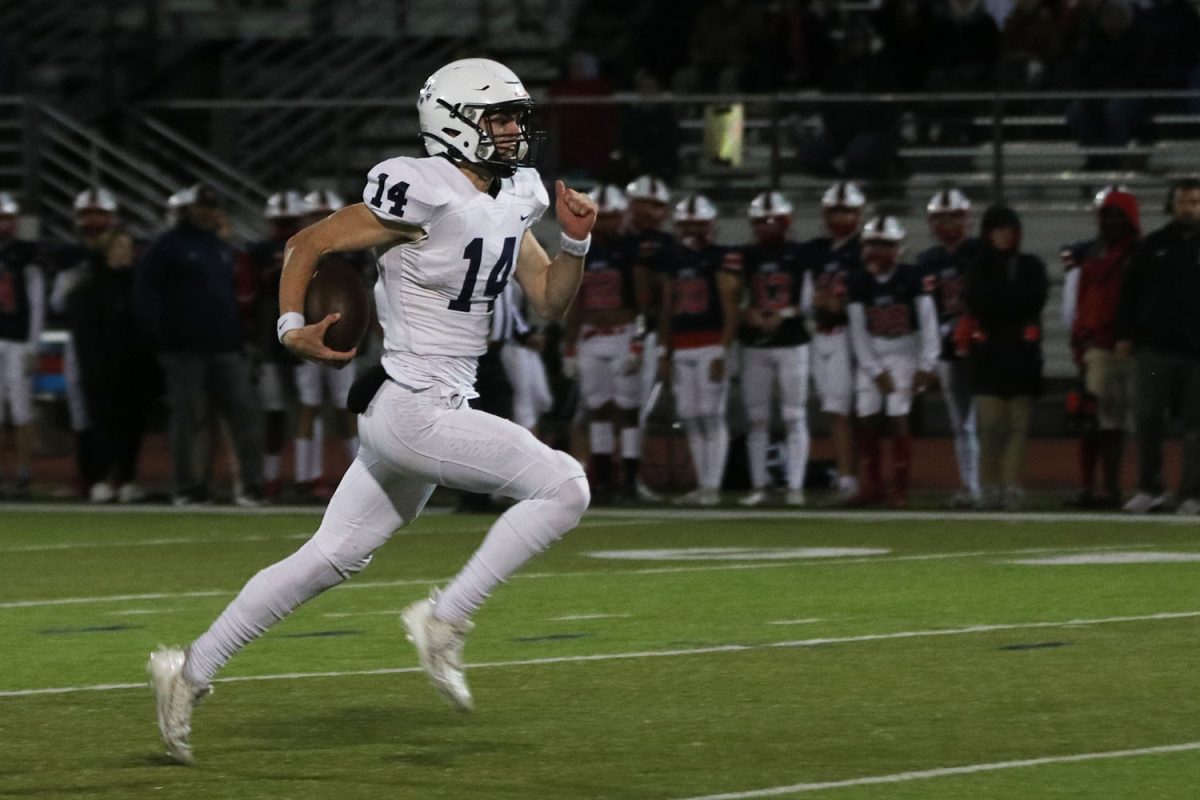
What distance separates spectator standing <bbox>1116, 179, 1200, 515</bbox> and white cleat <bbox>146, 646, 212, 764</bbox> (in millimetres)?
8232

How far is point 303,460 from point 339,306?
8801 mm

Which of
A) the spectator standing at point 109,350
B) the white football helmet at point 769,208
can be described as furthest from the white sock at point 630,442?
the spectator standing at point 109,350

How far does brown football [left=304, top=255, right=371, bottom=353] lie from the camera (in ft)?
21.4

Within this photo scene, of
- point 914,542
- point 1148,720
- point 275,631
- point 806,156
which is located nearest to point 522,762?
point 1148,720

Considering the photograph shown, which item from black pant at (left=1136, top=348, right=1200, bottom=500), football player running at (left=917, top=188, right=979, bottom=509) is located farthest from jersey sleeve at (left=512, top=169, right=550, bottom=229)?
football player running at (left=917, top=188, right=979, bottom=509)

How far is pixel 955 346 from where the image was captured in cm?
1445

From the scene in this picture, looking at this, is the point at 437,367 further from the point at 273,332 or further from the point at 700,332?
the point at 273,332

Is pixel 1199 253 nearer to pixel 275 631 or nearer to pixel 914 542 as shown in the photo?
pixel 914 542

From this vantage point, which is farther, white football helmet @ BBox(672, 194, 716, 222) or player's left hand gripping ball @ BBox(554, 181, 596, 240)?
white football helmet @ BBox(672, 194, 716, 222)

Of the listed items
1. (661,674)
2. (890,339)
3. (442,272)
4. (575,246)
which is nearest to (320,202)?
(890,339)

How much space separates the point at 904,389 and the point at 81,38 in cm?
1144

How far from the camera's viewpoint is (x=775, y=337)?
48.9 feet

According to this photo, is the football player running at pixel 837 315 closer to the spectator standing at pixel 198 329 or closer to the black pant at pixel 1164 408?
the black pant at pixel 1164 408

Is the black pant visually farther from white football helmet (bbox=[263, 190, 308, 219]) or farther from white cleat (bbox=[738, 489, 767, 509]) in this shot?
white football helmet (bbox=[263, 190, 308, 219])
